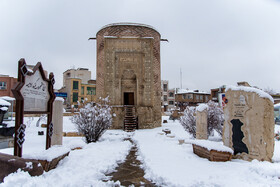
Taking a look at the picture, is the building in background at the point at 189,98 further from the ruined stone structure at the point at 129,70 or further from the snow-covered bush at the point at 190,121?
the snow-covered bush at the point at 190,121

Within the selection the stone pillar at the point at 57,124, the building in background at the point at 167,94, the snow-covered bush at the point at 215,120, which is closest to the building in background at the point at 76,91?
the building in background at the point at 167,94

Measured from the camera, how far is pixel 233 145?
6.20 meters

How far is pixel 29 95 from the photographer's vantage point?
5.01 meters

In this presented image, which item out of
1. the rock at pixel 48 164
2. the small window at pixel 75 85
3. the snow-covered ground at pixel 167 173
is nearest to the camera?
the snow-covered ground at pixel 167 173

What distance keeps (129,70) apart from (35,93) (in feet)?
41.8

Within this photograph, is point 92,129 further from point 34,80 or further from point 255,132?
point 255,132

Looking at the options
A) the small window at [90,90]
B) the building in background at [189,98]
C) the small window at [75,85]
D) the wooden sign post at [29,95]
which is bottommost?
the wooden sign post at [29,95]

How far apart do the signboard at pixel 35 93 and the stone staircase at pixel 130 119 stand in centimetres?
1019

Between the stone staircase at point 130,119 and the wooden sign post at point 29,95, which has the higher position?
the wooden sign post at point 29,95

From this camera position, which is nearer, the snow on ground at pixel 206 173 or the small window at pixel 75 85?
the snow on ground at pixel 206 173

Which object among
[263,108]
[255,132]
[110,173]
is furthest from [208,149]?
[110,173]

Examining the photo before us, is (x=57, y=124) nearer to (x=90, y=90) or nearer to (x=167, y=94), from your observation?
(x=90, y=90)

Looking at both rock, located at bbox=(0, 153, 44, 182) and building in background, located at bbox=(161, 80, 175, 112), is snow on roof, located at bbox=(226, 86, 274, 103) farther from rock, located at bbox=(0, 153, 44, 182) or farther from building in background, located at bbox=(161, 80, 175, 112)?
building in background, located at bbox=(161, 80, 175, 112)

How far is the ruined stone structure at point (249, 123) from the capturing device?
5.56 meters
